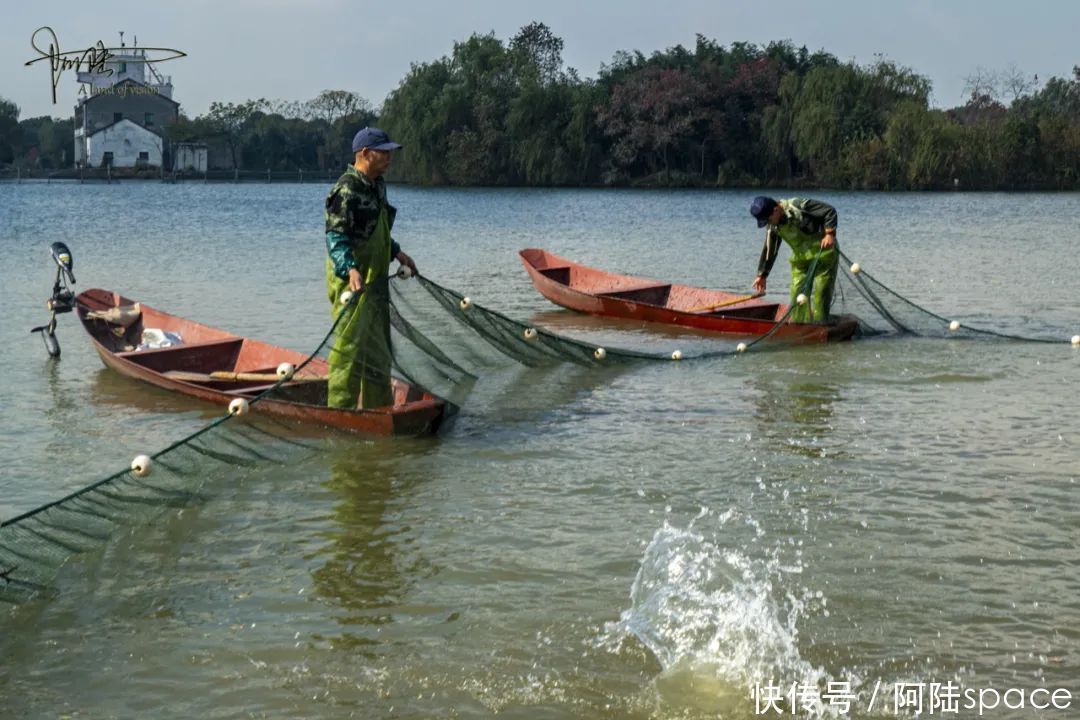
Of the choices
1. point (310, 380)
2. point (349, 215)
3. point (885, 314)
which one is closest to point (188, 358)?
point (310, 380)

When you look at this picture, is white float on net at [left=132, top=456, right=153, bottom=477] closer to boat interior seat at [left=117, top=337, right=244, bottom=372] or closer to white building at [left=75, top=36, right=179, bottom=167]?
boat interior seat at [left=117, top=337, right=244, bottom=372]

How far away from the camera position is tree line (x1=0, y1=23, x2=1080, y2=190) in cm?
6406

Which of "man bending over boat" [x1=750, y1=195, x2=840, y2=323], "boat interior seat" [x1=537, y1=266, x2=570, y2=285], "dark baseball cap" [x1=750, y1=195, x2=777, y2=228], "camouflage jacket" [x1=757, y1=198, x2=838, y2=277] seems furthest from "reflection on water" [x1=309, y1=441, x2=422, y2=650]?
"boat interior seat" [x1=537, y1=266, x2=570, y2=285]

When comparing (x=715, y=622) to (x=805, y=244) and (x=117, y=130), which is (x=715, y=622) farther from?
(x=117, y=130)

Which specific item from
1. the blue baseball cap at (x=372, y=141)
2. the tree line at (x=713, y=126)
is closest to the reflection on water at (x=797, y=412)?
the blue baseball cap at (x=372, y=141)

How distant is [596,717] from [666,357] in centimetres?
782

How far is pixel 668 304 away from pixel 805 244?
11.5 feet

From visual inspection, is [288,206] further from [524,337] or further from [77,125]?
[77,125]

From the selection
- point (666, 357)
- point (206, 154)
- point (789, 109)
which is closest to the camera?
point (666, 357)

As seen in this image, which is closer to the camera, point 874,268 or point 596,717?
point 596,717

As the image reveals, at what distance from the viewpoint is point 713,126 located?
74.1 metres

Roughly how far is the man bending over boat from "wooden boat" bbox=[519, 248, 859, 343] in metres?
0.24

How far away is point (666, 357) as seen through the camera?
41.4 ft

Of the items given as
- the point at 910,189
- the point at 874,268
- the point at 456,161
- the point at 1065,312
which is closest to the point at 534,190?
the point at 456,161
